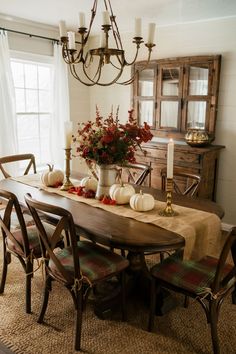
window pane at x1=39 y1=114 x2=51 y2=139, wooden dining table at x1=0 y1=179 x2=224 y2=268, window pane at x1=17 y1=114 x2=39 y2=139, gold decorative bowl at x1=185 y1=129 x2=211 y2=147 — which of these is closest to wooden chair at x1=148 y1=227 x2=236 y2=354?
wooden dining table at x1=0 y1=179 x2=224 y2=268

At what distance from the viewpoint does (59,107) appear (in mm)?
4664

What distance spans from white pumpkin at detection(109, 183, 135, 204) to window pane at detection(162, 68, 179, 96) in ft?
7.02

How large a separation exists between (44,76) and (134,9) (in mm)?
1762

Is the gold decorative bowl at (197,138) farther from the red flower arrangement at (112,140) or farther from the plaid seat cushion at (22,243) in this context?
the plaid seat cushion at (22,243)

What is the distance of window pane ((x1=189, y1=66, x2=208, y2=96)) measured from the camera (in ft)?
12.3

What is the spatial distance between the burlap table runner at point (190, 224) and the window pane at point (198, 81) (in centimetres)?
202

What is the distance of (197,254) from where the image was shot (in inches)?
76.8

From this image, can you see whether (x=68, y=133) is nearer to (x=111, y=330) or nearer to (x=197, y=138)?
(x=111, y=330)

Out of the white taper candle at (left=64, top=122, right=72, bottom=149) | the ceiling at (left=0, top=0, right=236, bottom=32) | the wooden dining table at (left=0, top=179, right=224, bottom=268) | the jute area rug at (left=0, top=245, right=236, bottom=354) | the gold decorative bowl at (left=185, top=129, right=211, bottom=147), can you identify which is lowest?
the jute area rug at (left=0, top=245, right=236, bottom=354)

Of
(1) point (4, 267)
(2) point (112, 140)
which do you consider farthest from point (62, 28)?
(1) point (4, 267)

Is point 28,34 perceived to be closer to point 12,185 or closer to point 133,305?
point 12,185

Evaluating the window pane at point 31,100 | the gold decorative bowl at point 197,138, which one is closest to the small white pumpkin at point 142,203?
the gold decorative bowl at point 197,138

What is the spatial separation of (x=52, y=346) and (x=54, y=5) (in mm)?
3132

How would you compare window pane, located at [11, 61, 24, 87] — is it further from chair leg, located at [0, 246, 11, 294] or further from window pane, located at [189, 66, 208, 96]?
chair leg, located at [0, 246, 11, 294]
